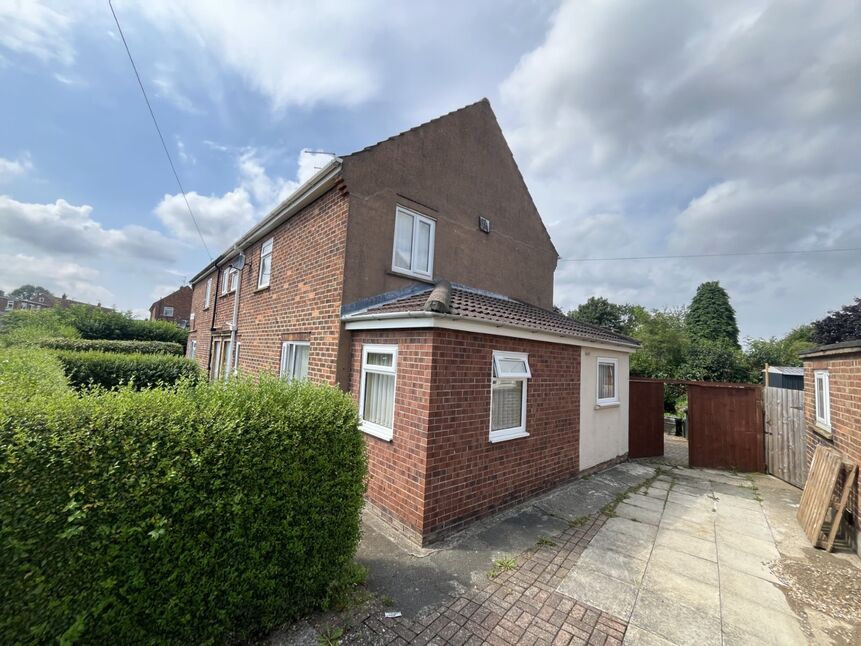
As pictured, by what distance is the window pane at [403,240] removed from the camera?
757 cm

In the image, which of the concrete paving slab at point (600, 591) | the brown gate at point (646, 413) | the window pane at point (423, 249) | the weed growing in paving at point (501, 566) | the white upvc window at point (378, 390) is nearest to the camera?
the concrete paving slab at point (600, 591)

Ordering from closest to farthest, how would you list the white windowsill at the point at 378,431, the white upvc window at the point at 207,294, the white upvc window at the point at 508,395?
the white windowsill at the point at 378,431 → the white upvc window at the point at 508,395 → the white upvc window at the point at 207,294

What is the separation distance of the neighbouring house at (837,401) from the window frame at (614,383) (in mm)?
3324

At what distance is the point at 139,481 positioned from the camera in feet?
7.55

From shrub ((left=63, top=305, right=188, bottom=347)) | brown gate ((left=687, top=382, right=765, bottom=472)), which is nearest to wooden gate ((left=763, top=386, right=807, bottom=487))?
brown gate ((left=687, top=382, right=765, bottom=472))

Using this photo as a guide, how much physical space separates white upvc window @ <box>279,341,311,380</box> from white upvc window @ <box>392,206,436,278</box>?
9.11 feet

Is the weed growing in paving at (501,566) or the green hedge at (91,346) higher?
the green hedge at (91,346)

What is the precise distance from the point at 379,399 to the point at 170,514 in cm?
348

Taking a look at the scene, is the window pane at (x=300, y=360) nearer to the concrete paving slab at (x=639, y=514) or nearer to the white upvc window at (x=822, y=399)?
the concrete paving slab at (x=639, y=514)

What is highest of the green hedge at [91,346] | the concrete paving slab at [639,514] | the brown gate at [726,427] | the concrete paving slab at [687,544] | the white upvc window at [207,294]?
the white upvc window at [207,294]

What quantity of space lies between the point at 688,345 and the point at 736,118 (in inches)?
622

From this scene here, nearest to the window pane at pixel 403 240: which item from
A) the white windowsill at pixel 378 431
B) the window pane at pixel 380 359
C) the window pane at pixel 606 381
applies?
the window pane at pixel 380 359

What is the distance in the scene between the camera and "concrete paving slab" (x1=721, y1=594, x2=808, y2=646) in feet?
10.4

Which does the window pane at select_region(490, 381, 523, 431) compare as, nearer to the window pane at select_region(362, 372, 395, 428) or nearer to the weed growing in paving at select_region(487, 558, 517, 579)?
the window pane at select_region(362, 372, 395, 428)
